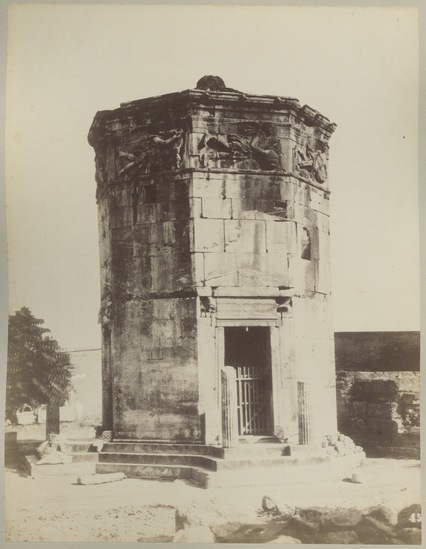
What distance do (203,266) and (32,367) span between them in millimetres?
2809

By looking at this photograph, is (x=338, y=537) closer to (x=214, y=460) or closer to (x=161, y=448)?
(x=214, y=460)

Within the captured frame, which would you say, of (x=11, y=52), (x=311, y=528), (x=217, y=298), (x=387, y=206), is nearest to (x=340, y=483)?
(x=311, y=528)

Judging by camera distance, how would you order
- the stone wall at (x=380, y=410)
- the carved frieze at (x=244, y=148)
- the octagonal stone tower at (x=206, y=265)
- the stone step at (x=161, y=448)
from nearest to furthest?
1. the stone step at (x=161, y=448)
2. the octagonal stone tower at (x=206, y=265)
3. the carved frieze at (x=244, y=148)
4. the stone wall at (x=380, y=410)

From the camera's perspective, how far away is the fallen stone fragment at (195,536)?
1027cm

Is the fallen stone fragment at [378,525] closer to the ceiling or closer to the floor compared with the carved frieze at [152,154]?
closer to the floor

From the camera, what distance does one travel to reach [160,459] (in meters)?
11.4

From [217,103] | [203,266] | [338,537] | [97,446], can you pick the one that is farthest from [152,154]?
[338,537]

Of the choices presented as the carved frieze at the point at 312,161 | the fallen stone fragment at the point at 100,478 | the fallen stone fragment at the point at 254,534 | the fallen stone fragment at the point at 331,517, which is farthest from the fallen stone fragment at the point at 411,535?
the carved frieze at the point at 312,161

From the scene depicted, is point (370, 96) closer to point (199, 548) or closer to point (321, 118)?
point (321, 118)

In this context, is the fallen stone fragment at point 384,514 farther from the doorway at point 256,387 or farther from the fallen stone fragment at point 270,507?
the doorway at point 256,387

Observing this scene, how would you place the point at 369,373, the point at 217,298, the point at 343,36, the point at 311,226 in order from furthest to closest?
the point at 369,373 → the point at 311,226 → the point at 217,298 → the point at 343,36

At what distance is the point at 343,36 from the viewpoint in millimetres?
10922

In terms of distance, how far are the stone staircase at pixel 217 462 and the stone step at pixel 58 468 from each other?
155 millimetres

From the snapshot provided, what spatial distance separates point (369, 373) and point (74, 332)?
6254 mm
